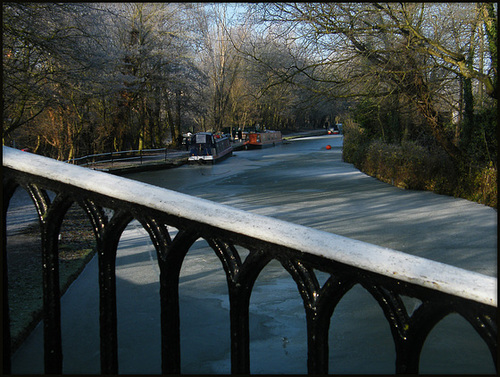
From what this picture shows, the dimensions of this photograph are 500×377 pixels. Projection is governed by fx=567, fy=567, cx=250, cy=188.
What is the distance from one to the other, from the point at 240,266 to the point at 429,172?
719 inches

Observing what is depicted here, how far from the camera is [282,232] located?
1.43 m

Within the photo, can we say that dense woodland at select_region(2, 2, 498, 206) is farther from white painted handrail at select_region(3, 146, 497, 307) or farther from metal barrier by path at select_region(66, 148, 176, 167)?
white painted handrail at select_region(3, 146, 497, 307)

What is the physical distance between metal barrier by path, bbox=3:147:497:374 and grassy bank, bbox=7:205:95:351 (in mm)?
3191

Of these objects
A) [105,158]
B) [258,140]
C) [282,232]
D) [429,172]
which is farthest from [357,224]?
[258,140]

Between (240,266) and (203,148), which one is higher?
(240,266)

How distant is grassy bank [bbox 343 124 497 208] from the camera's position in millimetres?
15750

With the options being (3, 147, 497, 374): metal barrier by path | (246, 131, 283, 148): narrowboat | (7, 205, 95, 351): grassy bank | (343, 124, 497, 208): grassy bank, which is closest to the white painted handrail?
(3, 147, 497, 374): metal barrier by path

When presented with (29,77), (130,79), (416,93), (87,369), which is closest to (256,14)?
(416,93)

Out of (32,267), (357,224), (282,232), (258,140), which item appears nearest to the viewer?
(282,232)

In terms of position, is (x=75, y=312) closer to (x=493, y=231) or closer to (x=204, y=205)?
(x=204, y=205)

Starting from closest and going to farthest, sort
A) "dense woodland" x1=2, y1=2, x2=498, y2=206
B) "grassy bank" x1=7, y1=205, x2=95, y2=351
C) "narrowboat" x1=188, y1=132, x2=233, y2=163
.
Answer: "grassy bank" x1=7, y1=205, x2=95, y2=351 → "dense woodland" x1=2, y1=2, x2=498, y2=206 → "narrowboat" x1=188, y1=132, x2=233, y2=163

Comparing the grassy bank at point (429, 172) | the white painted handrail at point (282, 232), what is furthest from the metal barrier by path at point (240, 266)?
the grassy bank at point (429, 172)

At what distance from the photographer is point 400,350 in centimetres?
141

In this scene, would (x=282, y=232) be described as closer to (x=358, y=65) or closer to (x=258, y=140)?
(x=358, y=65)
